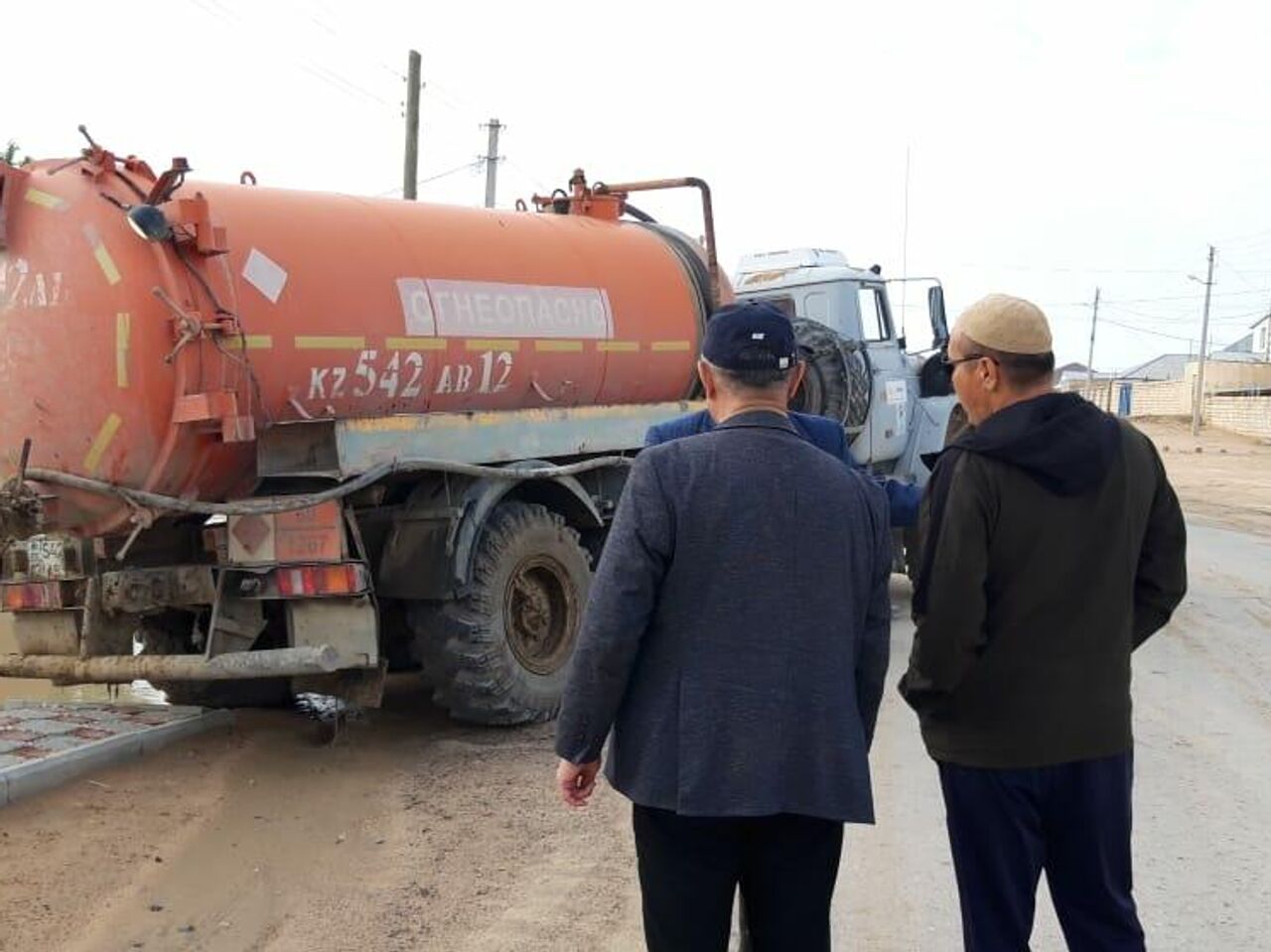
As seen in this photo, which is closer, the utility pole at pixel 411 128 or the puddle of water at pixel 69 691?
the puddle of water at pixel 69 691

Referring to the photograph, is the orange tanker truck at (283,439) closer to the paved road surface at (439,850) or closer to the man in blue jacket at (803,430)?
the paved road surface at (439,850)

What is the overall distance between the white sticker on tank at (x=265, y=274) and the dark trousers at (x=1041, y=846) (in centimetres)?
397

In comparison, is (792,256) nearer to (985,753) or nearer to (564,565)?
(564,565)

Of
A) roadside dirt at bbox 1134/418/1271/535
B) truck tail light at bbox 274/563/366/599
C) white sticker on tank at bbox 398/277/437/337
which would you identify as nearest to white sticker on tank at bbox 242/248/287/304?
white sticker on tank at bbox 398/277/437/337

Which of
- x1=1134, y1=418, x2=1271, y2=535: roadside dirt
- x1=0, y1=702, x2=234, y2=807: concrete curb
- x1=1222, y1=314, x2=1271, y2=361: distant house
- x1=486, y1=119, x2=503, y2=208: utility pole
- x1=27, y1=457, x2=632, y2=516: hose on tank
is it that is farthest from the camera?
x1=1222, y1=314, x2=1271, y2=361: distant house

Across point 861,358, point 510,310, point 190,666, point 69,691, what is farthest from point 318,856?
point 861,358

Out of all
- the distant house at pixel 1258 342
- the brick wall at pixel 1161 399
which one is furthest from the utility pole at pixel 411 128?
the distant house at pixel 1258 342

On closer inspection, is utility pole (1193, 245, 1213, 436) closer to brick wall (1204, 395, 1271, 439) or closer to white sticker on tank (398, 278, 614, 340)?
brick wall (1204, 395, 1271, 439)

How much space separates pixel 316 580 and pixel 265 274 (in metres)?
1.41

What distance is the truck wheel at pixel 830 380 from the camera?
386 inches

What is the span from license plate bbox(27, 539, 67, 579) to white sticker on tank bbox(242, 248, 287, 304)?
1506mm

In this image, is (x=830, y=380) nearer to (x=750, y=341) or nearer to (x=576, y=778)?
(x=750, y=341)

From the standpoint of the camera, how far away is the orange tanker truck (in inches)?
218

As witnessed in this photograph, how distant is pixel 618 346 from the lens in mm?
7613
